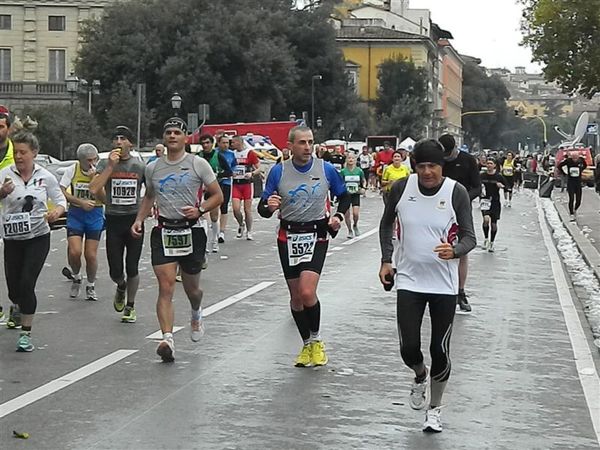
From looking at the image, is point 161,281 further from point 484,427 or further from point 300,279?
point 484,427

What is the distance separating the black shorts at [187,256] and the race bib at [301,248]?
2.34 feet

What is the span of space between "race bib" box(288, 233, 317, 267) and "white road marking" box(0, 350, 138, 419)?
1.59 meters

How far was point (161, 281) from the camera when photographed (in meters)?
9.90

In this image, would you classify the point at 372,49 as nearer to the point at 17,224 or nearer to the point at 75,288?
the point at 75,288

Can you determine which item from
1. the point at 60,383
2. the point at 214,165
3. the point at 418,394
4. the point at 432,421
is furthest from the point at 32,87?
the point at 432,421

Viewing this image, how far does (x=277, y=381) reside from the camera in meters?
9.26

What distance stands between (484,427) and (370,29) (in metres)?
115

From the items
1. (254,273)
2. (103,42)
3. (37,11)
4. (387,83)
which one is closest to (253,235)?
(254,273)

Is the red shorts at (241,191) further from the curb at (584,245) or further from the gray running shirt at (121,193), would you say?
the gray running shirt at (121,193)

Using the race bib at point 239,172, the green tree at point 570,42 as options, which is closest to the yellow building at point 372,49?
the green tree at point 570,42

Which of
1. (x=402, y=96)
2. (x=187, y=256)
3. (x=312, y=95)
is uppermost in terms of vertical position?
(x=402, y=96)

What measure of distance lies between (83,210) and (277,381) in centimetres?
478

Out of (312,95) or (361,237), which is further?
(312,95)

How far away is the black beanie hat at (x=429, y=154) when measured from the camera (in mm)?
7559
